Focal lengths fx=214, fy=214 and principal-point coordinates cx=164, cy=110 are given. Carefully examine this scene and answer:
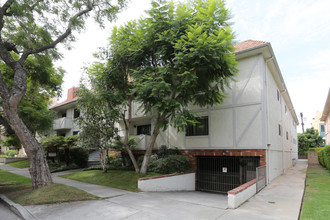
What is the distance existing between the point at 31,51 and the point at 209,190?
11270 mm

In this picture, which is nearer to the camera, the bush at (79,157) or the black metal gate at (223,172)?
the black metal gate at (223,172)

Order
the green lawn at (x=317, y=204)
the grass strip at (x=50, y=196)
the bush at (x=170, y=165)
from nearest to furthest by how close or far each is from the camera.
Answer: the green lawn at (x=317, y=204) → the grass strip at (x=50, y=196) → the bush at (x=170, y=165)

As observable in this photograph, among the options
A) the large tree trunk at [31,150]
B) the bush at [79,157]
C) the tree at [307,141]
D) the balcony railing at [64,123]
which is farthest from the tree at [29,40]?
the tree at [307,141]

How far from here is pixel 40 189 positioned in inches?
313

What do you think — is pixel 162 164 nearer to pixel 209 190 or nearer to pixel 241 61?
pixel 209 190

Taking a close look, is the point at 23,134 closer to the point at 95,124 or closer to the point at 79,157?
the point at 95,124

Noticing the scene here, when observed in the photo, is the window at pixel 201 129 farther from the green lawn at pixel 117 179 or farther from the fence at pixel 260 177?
the fence at pixel 260 177

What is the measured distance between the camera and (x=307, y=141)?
36.4 metres

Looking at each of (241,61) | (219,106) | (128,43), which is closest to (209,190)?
(219,106)

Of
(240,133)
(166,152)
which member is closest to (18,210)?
(166,152)

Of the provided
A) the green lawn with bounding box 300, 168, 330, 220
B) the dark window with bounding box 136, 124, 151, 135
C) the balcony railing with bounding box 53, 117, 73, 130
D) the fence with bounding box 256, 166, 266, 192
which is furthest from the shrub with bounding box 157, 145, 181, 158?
the balcony railing with bounding box 53, 117, 73, 130

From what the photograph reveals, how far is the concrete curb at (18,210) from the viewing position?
19.2 feet

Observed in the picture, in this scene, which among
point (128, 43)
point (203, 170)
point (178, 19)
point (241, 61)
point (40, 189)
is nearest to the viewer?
point (40, 189)

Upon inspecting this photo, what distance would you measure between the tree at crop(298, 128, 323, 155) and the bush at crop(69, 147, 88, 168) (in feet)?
115
